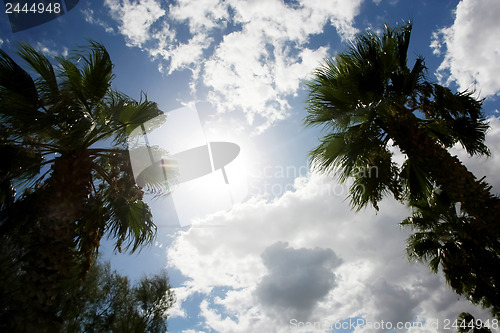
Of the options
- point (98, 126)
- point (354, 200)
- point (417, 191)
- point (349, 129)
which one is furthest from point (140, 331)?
point (417, 191)

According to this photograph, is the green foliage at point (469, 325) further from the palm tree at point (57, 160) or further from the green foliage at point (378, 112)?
the palm tree at point (57, 160)

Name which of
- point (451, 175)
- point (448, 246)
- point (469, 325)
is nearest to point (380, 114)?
point (451, 175)

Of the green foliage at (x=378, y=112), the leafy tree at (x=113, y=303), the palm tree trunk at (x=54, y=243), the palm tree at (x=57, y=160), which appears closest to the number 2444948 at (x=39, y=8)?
the palm tree at (x=57, y=160)

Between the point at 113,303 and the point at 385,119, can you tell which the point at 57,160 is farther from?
the point at 113,303

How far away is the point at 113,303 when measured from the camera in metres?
12.6

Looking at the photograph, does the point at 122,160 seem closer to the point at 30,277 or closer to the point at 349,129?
the point at 30,277

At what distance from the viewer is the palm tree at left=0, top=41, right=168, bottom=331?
155 inches

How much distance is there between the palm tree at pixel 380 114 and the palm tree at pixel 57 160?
15.4ft

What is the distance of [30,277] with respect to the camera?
3.70m

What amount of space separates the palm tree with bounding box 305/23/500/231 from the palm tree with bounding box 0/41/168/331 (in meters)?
4.71

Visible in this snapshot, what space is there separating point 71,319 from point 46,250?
322 inches

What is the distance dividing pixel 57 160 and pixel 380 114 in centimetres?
679

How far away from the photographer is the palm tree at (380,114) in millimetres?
5945

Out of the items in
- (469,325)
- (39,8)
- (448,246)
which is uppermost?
(39,8)
